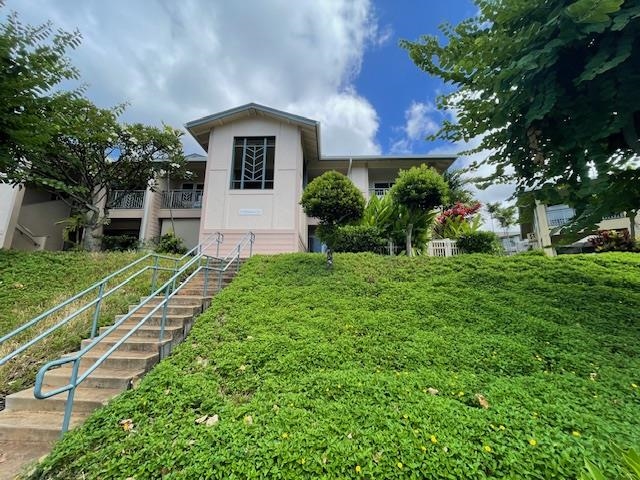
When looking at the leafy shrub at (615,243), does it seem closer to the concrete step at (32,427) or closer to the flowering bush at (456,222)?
the flowering bush at (456,222)

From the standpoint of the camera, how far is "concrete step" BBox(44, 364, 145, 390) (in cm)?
341

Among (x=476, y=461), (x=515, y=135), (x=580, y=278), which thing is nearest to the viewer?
(x=476, y=461)

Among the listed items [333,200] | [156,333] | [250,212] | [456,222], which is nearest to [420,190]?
[333,200]

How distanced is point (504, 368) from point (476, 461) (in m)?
1.66

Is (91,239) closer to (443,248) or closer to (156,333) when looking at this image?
(156,333)

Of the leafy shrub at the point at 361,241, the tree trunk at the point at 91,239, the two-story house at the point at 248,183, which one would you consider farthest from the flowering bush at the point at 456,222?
the tree trunk at the point at 91,239

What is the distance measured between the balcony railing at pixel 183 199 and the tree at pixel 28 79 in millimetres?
7717

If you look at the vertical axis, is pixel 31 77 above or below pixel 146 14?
below

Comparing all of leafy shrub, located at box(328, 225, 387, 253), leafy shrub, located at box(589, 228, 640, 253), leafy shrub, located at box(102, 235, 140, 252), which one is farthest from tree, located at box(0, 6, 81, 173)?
leafy shrub, located at box(589, 228, 640, 253)

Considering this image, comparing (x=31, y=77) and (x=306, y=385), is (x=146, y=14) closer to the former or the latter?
(x=31, y=77)

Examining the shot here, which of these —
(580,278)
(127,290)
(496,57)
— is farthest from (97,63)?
(580,278)

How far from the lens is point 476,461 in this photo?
211 cm

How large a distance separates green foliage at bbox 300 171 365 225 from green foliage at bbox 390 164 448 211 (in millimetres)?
1585

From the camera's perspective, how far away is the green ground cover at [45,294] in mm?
4195
